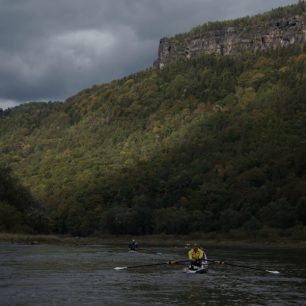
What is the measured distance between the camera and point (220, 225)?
135 m

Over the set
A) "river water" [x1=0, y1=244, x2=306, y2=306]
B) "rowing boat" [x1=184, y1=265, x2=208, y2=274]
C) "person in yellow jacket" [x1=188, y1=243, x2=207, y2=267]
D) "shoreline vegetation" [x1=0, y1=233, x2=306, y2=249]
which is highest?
"shoreline vegetation" [x1=0, y1=233, x2=306, y2=249]

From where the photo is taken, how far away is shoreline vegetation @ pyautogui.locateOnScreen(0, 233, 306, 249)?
10419 cm

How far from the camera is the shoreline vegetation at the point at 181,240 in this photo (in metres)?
104

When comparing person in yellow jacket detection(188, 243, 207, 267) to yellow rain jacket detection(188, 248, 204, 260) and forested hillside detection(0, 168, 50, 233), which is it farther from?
forested hillside detection(0, 168, 50, 233)

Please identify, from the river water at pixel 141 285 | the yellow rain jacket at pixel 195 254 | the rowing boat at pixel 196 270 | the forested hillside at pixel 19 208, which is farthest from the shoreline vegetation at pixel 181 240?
the rowing boat at pixel 196 270

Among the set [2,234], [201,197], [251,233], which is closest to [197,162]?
[201,197]

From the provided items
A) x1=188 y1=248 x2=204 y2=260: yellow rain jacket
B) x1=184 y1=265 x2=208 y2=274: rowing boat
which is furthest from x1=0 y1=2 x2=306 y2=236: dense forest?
x1=184 y1=265 x2=208 y2=274: rowing boat

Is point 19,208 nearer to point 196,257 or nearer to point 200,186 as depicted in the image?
point 200,186

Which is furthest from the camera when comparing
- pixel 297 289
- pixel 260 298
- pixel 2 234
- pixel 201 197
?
pixel 201 197

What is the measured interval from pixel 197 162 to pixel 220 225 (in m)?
40.7

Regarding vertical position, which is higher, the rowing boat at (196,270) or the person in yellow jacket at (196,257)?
the person in yellow jacket at (196,257)

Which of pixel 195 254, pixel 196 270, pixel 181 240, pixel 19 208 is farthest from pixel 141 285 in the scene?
pixel 181 240

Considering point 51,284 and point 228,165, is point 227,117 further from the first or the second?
point 51,284

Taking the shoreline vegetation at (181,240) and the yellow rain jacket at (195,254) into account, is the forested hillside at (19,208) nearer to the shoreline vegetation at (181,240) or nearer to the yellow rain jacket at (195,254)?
the shoreline vegetation at (181,240)
